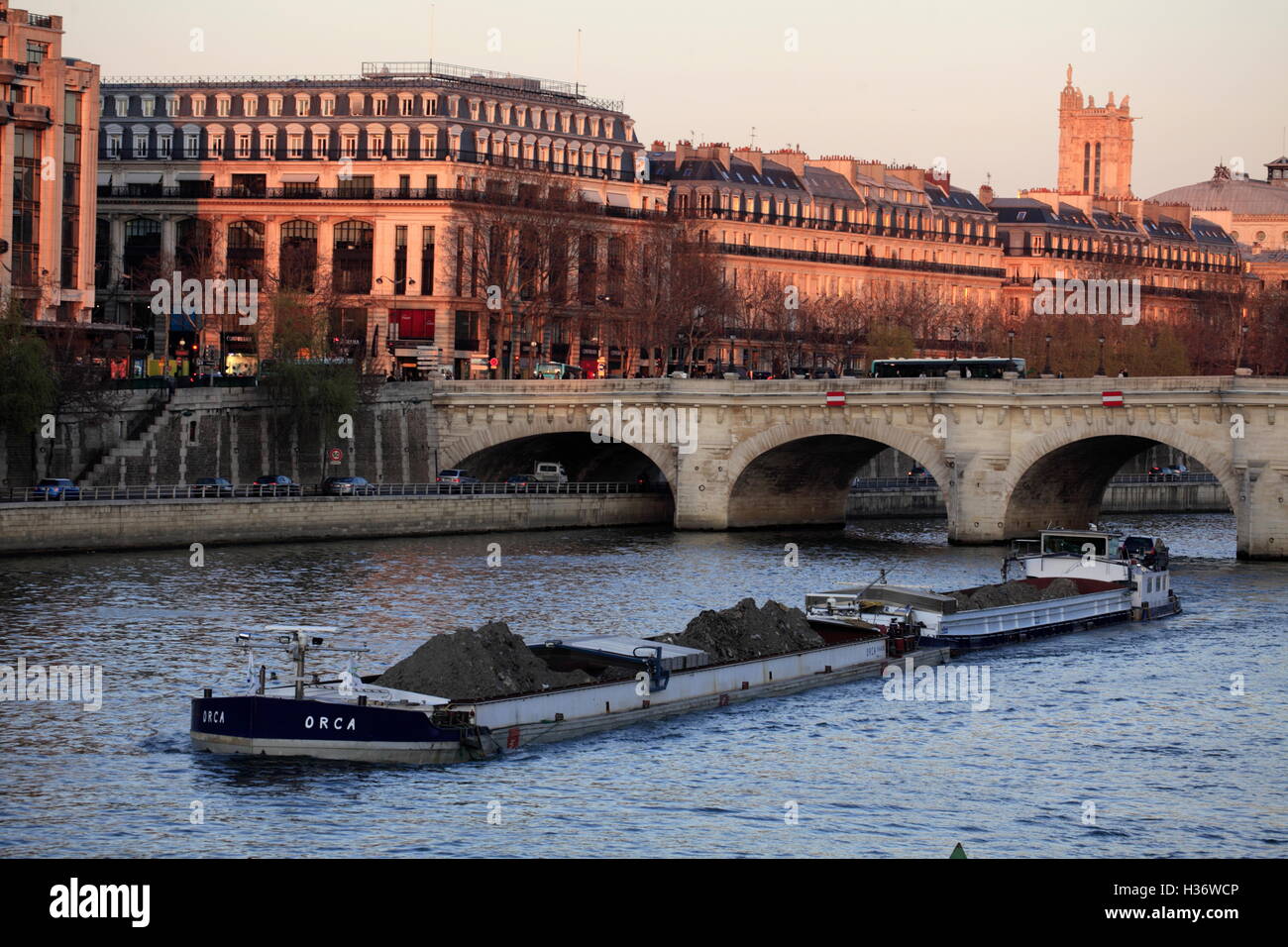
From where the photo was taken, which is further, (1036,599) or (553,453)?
(553,453)

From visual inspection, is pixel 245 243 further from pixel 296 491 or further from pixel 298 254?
pixel 296 491

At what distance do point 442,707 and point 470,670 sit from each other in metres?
1.60

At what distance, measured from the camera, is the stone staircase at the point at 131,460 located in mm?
→ 76625

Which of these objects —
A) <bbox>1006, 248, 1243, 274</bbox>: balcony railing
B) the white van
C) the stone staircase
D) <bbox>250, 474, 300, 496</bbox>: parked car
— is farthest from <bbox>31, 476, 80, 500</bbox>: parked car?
<bbox>1006, 248, 1243, 274</bbox>: balcony railing

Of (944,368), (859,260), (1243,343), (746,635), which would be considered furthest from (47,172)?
(1243,343)

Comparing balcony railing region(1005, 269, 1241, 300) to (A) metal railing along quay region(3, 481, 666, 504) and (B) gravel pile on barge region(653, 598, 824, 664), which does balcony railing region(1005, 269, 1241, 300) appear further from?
(B) gravel pile on barge region(653, 598, 824, 664)

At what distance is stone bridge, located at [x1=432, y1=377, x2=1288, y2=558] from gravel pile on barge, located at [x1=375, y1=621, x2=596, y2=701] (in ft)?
126

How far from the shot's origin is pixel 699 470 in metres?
85.1

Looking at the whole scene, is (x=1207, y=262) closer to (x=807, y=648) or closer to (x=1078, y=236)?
(x=1078, y=236)

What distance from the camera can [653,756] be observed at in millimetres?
39875

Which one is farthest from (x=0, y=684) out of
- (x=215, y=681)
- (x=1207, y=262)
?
(x=1207, y=262)

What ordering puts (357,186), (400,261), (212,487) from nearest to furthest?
(212,487) < (357,186) < (400,261)
